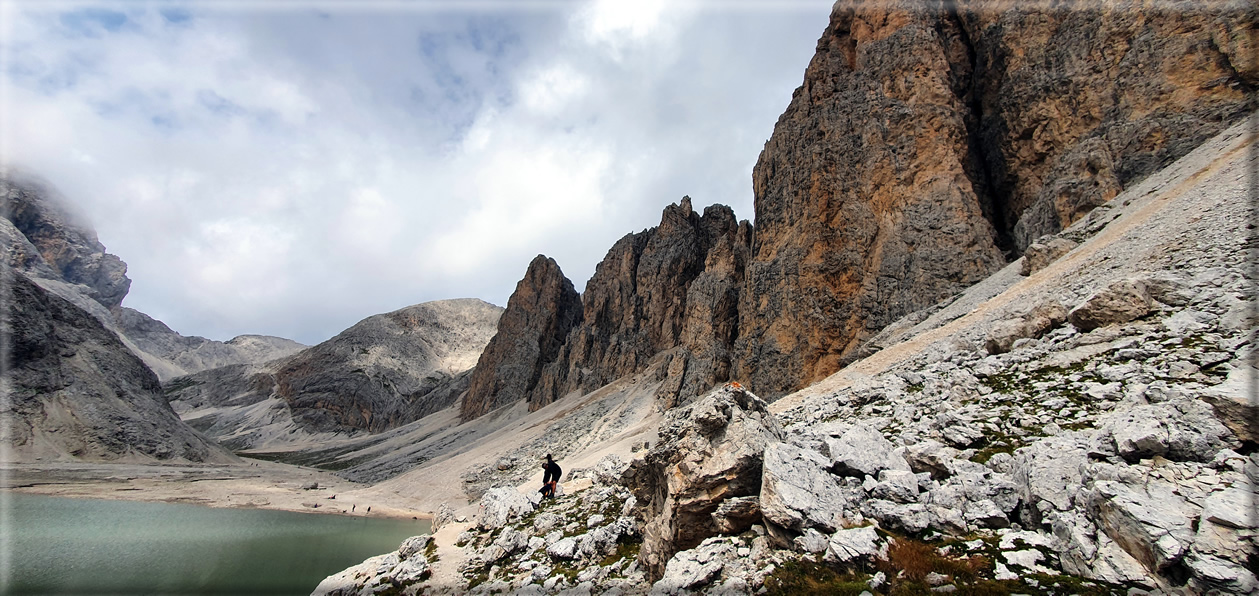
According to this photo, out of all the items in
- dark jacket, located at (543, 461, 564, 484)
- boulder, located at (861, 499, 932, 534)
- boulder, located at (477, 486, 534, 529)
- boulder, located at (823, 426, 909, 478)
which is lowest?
boulder, located at (477, 486, 534, 529)

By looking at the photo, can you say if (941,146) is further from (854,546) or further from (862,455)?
(854,546)

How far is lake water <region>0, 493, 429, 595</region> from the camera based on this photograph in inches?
976

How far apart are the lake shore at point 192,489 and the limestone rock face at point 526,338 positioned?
42.9m

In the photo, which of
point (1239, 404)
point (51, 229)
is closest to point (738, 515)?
point (1239, 404)

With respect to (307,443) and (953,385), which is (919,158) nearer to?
(953,385)

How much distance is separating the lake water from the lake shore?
22.5 ft

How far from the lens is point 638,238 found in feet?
367

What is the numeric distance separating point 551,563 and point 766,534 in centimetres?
698

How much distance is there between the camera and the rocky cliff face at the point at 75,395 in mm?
68062

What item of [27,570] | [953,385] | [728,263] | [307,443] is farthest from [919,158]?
[307,443]

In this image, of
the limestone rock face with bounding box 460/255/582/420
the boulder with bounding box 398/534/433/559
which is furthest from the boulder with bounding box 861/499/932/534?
the limestone rock face with bounding box 460/255/582/420

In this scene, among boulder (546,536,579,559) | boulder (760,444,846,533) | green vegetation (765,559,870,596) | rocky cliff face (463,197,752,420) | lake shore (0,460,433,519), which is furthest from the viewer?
rocky cliff face (463,197,752,420)

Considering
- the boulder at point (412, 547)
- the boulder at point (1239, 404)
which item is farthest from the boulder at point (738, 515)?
the boulder at point (412, 547)

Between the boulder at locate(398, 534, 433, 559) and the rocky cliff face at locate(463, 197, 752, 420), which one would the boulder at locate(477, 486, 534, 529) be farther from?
the rocky cliff face at locate(463, 197, 752, 420)
